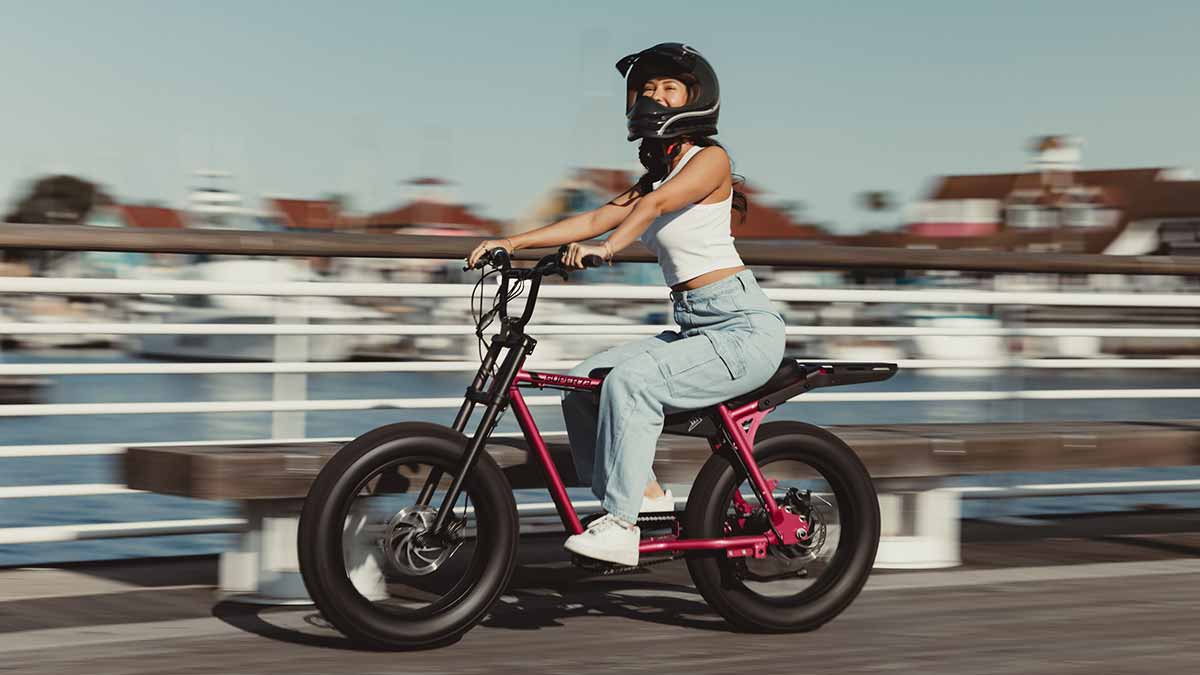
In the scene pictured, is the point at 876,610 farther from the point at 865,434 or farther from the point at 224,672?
the point at 224,672

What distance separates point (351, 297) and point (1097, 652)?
108 inches

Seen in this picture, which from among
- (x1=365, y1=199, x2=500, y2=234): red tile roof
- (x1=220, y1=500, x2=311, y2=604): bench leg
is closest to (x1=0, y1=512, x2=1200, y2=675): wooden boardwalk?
(x1=220, y1=500, x2=311, y2=604): bench leg

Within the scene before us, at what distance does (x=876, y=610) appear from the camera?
16.9ft

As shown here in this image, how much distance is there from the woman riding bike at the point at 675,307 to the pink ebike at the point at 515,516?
10cm

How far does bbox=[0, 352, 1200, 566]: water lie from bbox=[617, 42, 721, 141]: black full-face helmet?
1.06 metres

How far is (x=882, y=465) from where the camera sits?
5637 mm

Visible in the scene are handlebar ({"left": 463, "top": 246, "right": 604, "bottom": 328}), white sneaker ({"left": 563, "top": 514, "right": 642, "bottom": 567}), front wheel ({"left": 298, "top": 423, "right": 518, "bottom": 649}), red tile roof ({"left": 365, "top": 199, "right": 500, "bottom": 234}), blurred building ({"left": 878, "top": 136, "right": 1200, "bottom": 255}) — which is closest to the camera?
front wheel ({"left": 298, "top": 423, "right": 518, "bottom": 649})

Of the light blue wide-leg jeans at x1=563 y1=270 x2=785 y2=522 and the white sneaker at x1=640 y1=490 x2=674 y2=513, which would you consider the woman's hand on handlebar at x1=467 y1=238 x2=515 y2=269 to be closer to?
the light blue wide-leg jeans at x1=563 y1=270 x2=785 y2=522

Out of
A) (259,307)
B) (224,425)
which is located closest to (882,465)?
(259,307)

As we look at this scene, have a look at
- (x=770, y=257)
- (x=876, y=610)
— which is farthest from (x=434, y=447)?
(x=770, y=257)

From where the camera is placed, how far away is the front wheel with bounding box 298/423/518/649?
4246 mm

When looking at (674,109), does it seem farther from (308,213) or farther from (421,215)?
(308,213)

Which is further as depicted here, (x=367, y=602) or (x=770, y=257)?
(x=770, y=257)

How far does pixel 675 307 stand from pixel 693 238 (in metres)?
0.23
